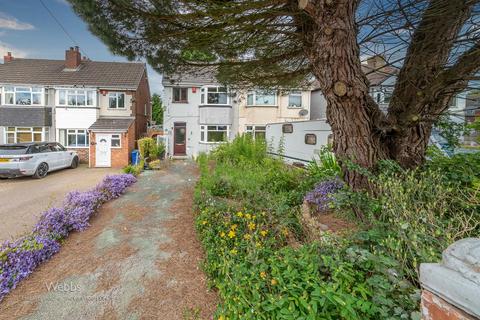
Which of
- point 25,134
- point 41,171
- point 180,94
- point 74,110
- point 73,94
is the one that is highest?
point 180,94

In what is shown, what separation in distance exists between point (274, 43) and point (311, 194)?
272cm

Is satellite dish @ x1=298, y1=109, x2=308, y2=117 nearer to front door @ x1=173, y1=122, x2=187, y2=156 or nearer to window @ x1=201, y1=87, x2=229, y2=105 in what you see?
window @ x1=201, y1=87, x2=229, y2=105

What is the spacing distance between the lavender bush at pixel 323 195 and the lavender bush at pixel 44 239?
14.5 feet

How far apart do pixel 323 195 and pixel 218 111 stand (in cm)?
1246

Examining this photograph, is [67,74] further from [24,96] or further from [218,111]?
[218,111]

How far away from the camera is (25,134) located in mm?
15945

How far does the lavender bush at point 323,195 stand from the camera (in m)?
3.70

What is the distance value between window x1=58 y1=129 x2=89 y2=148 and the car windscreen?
560cm

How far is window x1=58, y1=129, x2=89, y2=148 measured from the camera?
16.3 meters

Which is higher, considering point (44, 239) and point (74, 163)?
point (74, 163)

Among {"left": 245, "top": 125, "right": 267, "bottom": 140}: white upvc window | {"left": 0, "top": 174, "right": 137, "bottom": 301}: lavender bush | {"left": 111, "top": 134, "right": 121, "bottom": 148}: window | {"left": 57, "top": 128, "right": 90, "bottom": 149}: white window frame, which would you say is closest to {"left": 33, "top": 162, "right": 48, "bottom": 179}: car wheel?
{"left": 111, "top": 134, "right": 121, "bottom": 148}: window

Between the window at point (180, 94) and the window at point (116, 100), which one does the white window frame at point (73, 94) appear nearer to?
the window at point (116, 100)

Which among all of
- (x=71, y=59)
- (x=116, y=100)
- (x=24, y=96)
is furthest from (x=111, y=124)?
(x=71, y=59)

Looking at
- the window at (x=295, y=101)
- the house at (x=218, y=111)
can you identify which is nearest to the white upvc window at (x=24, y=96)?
the house at (x=218, y=111)
